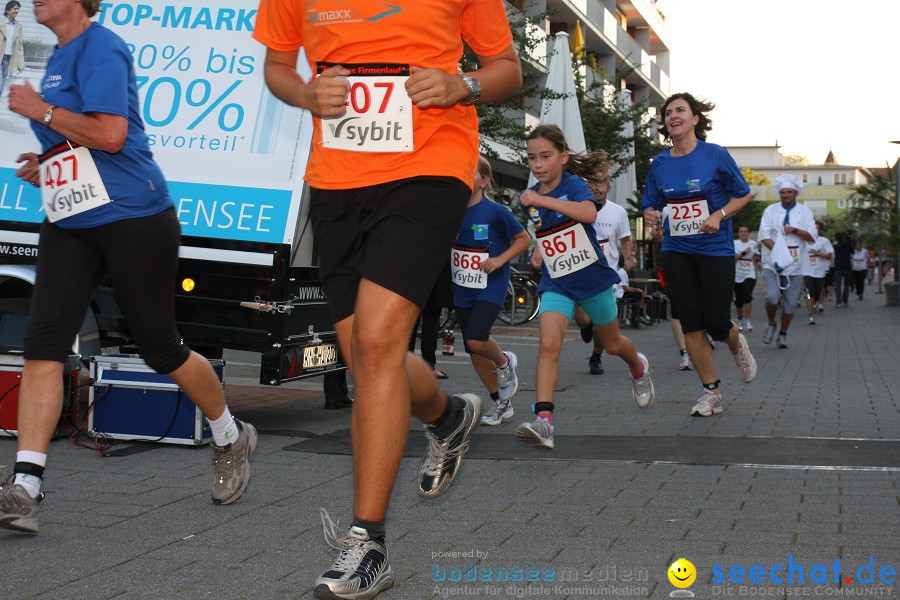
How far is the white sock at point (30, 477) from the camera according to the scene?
4.07 metres

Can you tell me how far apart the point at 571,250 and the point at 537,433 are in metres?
1.43

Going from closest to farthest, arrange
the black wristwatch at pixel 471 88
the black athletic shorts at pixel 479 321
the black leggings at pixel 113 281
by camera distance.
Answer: the black wristwatch at pixel 471 88
the black leggings at pixel 113 281
the black athletic shorts at pixel 479 321

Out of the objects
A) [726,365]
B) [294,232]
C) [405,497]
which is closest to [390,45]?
[405,497]

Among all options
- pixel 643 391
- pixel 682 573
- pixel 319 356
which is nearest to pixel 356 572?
pixel 682 573

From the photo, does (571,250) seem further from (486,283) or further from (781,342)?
(781,342)

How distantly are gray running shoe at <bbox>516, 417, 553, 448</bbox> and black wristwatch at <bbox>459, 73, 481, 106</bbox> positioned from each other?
8.90 ft

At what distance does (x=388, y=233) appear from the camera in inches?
130

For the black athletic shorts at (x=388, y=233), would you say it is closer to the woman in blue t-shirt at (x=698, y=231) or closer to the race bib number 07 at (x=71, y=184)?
the race bib number 07 at (x=71, y=184)

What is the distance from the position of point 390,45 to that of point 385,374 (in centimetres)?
97

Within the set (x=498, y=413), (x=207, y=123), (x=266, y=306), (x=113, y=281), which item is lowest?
(x=498, y=413)

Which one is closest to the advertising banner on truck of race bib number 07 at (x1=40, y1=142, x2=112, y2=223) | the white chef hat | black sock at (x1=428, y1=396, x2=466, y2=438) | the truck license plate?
the truck license plate

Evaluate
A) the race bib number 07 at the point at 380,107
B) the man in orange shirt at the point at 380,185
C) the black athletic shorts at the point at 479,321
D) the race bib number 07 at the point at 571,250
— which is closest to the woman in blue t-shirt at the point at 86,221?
the man in orange shirt at the point at 380,185

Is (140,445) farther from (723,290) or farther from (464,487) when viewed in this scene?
(723,290)

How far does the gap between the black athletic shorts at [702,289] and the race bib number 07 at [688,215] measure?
17cm
